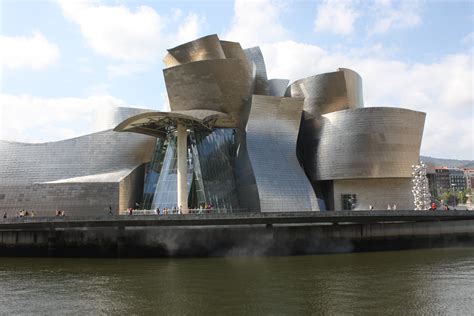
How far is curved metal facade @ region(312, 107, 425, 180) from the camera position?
124ft

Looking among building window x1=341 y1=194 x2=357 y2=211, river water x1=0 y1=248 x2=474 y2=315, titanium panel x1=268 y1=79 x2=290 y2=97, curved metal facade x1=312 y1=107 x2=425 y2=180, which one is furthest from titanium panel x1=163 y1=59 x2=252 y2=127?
river water x1=0 y1=248 x2=474 y2=315

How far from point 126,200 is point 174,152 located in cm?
540

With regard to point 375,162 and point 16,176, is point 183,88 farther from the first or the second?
point 375,162

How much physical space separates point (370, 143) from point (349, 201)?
5848 mm

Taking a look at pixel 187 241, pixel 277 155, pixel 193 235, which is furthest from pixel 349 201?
pixel 187 241

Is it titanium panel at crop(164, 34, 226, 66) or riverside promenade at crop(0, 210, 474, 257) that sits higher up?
titanium panel at crop(164, 34, 226, 66)

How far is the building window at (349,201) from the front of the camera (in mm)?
39750

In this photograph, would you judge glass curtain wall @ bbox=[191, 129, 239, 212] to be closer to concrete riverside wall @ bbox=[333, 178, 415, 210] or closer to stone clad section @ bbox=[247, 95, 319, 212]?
stone clad section @ bbox=[247, 95, 319, 212]

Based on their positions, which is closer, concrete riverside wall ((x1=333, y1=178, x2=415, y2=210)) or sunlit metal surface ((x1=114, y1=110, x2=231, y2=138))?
sunlit metal surface ((x1=114, y1=110, x2=231, y2=138))

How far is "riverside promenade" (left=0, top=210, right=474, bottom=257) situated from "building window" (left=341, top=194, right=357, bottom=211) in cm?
1453

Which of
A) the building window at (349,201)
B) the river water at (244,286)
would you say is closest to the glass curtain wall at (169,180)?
the river water at (244,286)

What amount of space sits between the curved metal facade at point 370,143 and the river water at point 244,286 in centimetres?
1735

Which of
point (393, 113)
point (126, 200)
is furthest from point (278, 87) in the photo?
point (126, 200)

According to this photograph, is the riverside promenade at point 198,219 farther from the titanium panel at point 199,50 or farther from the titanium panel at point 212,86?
the titanium panel at point 199,50
